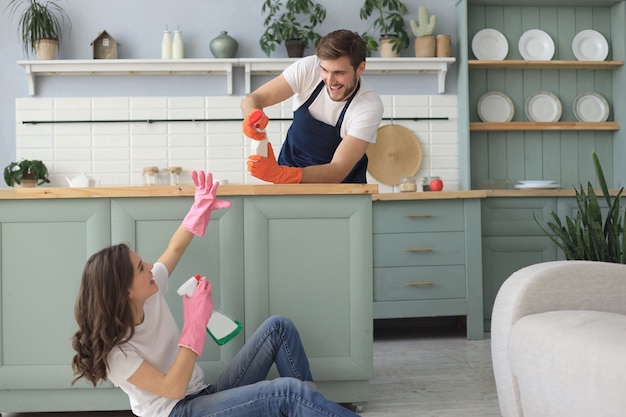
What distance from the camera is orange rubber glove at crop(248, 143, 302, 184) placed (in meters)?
2.26

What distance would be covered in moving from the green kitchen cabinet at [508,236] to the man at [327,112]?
163 cm

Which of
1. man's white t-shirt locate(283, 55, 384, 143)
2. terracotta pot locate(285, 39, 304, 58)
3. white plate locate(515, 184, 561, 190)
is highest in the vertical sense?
terracotta pot locate(285, 39, 304, 58)

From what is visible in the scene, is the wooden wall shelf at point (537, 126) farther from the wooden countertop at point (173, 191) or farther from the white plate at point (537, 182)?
the wooden countertop at point (173, 191)

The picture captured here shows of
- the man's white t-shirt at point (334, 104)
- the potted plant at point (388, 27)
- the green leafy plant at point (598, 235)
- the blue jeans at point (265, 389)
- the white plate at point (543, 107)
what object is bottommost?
the blue jeans at point (265, 389)

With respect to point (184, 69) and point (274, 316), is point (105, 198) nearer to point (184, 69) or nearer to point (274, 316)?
point (274, 316)

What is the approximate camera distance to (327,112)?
2646 mm

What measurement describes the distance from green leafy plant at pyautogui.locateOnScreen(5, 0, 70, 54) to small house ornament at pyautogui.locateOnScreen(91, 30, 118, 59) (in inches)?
10.0

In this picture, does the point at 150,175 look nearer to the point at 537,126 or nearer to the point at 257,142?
the point at 257,142

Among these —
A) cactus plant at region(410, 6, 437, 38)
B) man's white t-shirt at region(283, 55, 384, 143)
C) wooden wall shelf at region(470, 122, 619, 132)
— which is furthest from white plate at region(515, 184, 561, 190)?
man's white t-shirt at region(283, 55, 384, 143)

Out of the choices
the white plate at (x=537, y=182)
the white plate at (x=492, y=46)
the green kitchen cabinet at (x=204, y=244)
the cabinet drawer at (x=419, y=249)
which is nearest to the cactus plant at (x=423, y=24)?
the white plate at (x=492, y=46)

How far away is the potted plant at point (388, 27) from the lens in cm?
448

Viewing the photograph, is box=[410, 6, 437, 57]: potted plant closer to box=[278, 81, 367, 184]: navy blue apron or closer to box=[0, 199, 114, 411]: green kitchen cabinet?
box=[278, 81, 367, 184]: navy blue apron

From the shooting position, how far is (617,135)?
4.75 m

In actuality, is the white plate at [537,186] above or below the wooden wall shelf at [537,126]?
below
